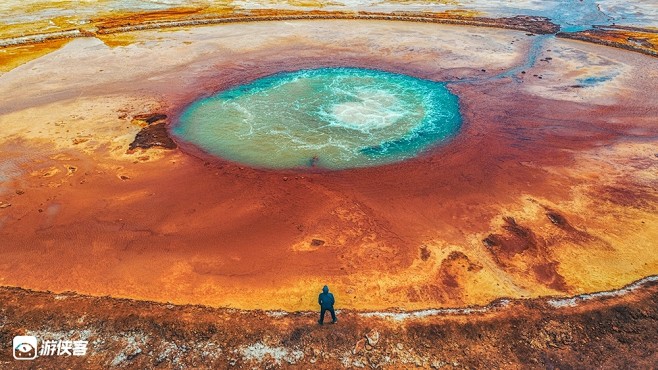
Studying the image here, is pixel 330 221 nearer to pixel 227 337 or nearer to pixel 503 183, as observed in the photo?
pixel 227 337

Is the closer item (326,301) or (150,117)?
(326,301)

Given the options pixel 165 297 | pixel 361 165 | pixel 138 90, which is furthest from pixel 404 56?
pixel 165 297

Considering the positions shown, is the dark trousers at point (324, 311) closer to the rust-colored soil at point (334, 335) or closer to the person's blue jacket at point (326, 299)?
the person's blue jacket at point (326, 299)

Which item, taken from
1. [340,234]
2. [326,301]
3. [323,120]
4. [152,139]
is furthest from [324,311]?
[152,139]

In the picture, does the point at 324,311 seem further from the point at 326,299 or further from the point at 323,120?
the point at 323,120

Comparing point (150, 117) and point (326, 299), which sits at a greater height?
point (150, 117)

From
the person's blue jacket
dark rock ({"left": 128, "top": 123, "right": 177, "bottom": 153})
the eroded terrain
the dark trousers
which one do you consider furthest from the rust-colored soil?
dark rock ({"left": 128, "top": 123, "right": 177, "bottom": 153})
